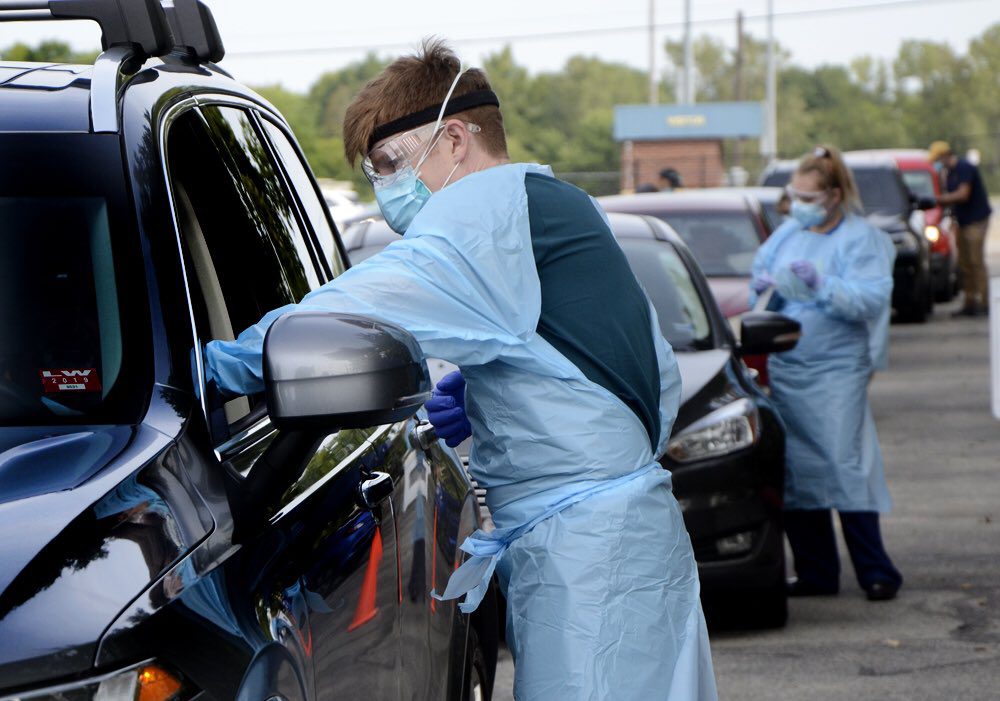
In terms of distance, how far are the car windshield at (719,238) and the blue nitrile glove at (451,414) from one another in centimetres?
700

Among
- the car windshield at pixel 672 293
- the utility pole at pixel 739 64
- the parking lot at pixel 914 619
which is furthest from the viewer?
the utility pole at pixel 739 64

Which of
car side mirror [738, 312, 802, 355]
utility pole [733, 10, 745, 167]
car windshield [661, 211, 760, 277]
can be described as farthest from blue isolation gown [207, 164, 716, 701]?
utility pole [733, 10, 745, 167]

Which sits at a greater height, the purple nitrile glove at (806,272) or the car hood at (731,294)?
the purple nitrile glove at (806,272)

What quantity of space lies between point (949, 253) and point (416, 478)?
18590 millimetres

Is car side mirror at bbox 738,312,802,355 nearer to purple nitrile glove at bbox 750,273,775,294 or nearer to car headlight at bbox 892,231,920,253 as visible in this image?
purple nitrile glove at bbox 750,273,775,294

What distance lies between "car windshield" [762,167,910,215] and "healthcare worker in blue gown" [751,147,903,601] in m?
11.5

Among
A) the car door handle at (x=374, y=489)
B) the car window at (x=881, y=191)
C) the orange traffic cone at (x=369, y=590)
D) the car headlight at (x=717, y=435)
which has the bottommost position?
the car window at (x=881, y=191)

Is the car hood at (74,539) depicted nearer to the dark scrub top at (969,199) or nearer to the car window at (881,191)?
the car window at (881,191)

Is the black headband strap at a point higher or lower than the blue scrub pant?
higher

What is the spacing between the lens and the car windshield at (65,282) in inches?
93.7

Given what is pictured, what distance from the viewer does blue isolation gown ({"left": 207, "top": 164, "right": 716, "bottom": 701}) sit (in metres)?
2.59

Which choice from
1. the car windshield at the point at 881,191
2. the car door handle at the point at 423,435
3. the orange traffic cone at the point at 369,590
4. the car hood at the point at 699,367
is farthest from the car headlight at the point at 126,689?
the car windshield at the point at 881,191

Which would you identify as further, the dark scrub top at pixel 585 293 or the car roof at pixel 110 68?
the dark scrub top at pixel 585 293

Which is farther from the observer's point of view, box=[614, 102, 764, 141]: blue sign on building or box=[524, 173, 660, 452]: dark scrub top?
box=[614, 102, 764, 141]: blue sign on building
